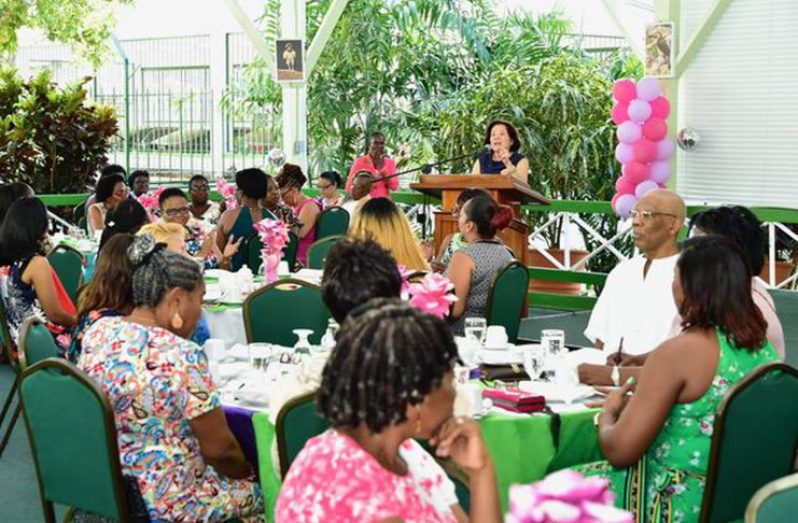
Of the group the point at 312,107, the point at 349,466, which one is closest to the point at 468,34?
the point at 312,107

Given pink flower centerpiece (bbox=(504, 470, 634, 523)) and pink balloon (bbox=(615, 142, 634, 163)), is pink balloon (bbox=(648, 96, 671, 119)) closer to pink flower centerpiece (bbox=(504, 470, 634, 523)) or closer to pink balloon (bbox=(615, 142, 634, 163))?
pink balloon (bbox=(615, 142, 634, 163))

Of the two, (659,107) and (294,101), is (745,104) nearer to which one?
(659,107)

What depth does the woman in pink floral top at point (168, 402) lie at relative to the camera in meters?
3.29

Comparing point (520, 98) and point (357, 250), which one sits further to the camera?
point (520, 98)

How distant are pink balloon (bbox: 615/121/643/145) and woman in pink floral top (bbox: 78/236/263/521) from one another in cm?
744

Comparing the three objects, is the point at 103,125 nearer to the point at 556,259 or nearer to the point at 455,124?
the point at 455,124

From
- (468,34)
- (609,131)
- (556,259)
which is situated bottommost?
(556,259)

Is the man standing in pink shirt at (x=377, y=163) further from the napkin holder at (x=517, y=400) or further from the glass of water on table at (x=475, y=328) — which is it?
the napkin holder at (x=517, y=400)

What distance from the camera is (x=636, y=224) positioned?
15.6 ft

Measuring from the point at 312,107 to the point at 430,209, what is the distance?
4.43 metres

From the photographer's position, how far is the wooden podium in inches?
325

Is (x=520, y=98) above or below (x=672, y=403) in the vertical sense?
above

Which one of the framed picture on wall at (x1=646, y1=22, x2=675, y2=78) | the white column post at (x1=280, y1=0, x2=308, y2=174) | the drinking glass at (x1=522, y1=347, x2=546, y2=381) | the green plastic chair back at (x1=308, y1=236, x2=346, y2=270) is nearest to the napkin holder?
the drinking glass at (x1=522, y1=347, x2=546, y2=381)

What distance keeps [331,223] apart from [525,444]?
5182 millimetres
